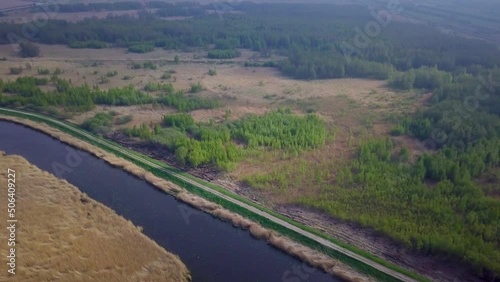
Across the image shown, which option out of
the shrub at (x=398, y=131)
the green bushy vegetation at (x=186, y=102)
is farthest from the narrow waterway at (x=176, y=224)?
the shrub at (x=398, y=131)

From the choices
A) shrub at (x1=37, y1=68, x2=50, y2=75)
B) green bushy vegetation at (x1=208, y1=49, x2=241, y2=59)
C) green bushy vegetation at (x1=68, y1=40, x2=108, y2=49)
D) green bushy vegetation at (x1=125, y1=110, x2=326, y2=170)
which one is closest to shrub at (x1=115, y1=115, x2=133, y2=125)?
green bushy vegetation at (x1=125, y1=110, x2=326, y2=170)

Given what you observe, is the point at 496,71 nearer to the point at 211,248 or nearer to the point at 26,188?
the point at 211,248

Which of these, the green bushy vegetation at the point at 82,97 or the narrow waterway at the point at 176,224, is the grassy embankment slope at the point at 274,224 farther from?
the green bushy vegetation at the point at 82,97

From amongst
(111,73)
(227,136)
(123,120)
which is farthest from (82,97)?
(227,136)

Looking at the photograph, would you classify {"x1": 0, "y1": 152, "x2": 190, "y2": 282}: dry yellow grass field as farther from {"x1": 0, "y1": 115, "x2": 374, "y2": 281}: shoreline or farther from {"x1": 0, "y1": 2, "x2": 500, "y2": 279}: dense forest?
{"x1": 0, "y1": 2, "x2": 500, "y2": 279}: dense forest

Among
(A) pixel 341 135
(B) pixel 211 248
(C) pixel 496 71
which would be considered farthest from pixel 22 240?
(C) pixel 496 71
